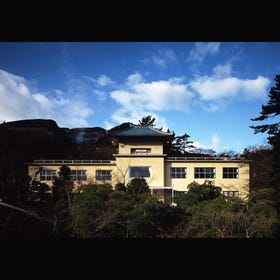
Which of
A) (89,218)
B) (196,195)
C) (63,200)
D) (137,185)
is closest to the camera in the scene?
(89,218)

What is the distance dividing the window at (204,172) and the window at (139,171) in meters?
3.00

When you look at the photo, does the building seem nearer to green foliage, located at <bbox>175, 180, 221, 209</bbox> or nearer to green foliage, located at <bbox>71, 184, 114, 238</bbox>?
green foliage, located at <bbox>175, 180, 221, 209</bbox>

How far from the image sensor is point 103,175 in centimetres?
1438

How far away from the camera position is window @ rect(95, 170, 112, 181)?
1433 cm

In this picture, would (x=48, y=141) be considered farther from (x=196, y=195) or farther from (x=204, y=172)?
(x=196, y=195)

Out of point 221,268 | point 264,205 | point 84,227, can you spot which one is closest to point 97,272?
point 221,268

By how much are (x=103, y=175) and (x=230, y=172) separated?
7.91 m

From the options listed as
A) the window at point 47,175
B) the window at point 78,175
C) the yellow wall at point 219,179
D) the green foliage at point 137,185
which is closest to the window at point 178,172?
the yellow wall at point 219,179

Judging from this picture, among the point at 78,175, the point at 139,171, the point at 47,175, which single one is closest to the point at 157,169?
the point at 139,171

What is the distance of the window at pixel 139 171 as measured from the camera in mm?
13984

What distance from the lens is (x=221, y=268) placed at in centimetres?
105

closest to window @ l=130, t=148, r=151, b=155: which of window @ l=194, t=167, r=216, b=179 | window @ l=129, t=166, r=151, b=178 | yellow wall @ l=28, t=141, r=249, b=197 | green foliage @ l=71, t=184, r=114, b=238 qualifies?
yellow wall @ l=28, t=141, r=249, b=197
